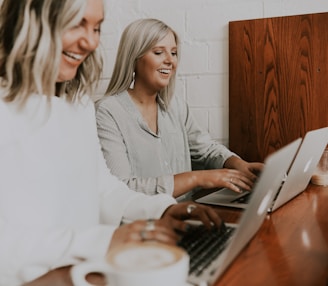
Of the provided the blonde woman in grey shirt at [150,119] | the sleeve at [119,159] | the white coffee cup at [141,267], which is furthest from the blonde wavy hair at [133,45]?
the white coffee cup at [141,267]

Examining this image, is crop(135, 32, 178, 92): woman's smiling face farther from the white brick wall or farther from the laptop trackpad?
the laptop trackpad

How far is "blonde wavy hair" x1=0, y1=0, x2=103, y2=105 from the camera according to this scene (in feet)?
2.56

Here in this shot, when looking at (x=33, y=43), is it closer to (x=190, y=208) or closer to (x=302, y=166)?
(x=190, y=208)

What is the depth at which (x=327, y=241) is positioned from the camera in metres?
0.84

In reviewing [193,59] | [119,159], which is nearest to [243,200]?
[119,159]

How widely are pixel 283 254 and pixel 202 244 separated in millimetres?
147

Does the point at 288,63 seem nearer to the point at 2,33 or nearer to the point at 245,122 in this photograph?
the point at 245,122

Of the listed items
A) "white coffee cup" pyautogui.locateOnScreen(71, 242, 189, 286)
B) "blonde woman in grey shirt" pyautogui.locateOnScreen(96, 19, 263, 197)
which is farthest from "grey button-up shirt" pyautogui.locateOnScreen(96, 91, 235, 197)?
"white coffee cup" pyautogui.locateOnScreen(71, 242, 189, 286)

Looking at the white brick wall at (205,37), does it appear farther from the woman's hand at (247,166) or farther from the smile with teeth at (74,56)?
the smile with teeth at (74,56)

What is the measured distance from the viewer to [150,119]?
162 centimetres

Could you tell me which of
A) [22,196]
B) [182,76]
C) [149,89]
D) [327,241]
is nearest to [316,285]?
[327,241]

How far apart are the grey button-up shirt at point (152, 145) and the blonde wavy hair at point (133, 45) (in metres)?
0.06

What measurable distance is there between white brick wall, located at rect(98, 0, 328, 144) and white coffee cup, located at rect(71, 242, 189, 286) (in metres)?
1.32

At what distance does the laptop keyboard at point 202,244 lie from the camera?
66 cm
